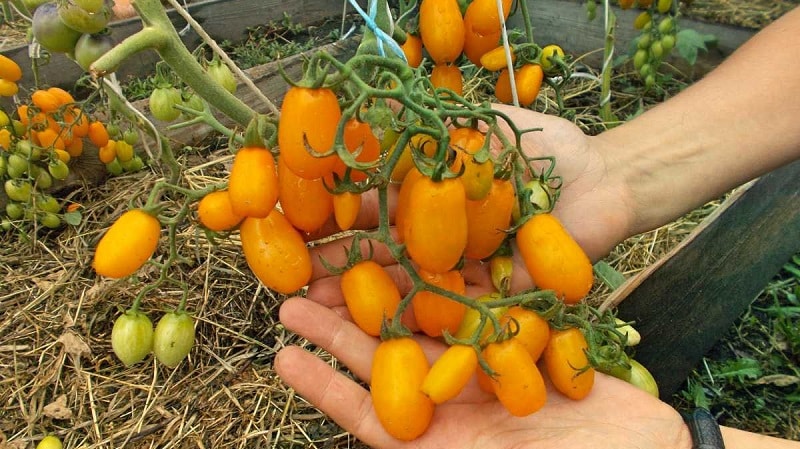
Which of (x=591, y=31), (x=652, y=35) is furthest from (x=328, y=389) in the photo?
(x=591, y=31)

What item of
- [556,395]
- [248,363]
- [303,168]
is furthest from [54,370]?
[556,395]

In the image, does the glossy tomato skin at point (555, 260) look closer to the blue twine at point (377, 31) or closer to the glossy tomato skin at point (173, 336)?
the blue twine at point (377, 31)

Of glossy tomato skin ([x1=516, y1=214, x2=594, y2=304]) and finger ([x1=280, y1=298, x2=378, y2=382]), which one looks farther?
finger ([x1=280, y1=298, x2=378, y2=382])

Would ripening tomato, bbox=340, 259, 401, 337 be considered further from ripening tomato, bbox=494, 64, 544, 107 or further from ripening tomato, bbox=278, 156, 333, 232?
ripening tomato, bbox=494, 64, 544, 107

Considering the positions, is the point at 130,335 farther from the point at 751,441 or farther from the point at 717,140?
the point at 717,140

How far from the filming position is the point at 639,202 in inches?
66.2

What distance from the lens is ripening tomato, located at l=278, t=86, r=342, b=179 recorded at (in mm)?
925

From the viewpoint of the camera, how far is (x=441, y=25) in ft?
4.66

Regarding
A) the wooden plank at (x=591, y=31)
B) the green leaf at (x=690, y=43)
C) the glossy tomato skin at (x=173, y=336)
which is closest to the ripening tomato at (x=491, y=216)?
the glossy tomato skin at (x=173, y=336)

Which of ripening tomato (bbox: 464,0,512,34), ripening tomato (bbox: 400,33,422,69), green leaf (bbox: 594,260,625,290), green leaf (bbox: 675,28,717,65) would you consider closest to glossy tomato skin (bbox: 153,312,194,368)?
ripening tomato (bbox: 400,33,422,69)

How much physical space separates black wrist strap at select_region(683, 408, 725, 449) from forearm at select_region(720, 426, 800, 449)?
0.07 m

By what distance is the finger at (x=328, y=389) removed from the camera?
127 centimetres

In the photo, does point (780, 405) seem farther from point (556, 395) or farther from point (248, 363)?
point (248, 363)

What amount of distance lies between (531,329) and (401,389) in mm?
259
